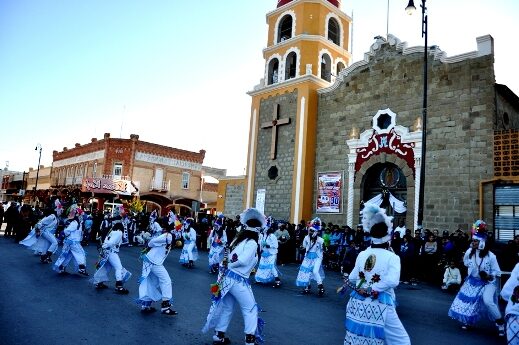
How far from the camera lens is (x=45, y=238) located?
13.5 metres

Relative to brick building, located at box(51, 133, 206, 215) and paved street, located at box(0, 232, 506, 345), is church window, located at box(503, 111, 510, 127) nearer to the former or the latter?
Answer: paved street, located at box(0, 232, 506, 345)

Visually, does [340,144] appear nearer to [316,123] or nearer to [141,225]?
[316,123]

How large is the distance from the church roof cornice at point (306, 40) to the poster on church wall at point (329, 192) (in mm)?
7903

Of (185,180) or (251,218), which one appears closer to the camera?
(251,218)

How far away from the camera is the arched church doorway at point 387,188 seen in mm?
18484

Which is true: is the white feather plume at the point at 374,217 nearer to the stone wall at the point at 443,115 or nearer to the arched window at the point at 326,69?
the stone wall at the point at 443,115

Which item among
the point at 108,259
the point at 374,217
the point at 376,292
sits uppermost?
the point at 374,217

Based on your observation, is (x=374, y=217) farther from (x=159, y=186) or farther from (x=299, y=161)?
(x=159, y=186)

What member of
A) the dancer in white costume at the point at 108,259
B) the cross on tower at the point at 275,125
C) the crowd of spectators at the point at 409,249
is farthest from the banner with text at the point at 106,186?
the dancer in white costume at the point at 108,259

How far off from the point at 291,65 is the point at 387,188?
974cm

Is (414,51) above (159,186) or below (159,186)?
above

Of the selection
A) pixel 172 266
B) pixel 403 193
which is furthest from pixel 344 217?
pixel 172 266

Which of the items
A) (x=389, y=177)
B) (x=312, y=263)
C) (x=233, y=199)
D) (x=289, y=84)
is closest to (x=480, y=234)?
(x=312, y=263)

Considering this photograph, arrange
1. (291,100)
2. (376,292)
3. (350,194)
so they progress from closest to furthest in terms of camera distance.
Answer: (376,292)
(350,194)
(291,100)
